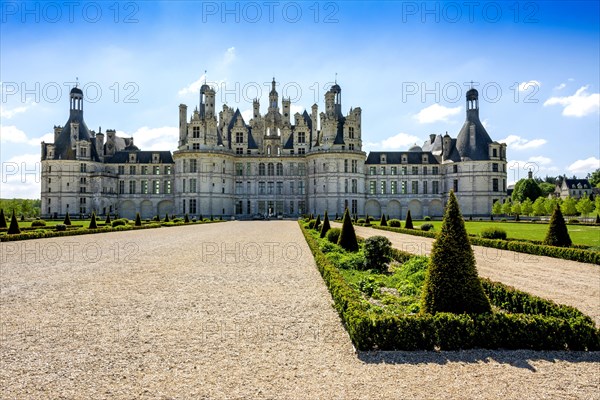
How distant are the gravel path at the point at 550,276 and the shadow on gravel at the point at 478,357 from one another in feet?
5.87

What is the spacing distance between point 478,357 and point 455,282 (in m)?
1.21

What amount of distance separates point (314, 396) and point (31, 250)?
1804 centimetres

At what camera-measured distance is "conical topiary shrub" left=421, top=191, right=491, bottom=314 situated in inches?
273

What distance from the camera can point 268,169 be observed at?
212ft

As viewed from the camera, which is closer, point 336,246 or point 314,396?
point 314,396

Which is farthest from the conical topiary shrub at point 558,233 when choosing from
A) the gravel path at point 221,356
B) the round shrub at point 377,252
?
the gravel path at point 221,356

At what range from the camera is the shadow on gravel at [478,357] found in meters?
5.95

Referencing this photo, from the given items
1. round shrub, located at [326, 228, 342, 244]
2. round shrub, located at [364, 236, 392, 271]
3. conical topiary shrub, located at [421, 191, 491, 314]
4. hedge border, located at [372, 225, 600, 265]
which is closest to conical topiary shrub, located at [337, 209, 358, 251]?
round shrub, located at [326, 228, 342, 244]

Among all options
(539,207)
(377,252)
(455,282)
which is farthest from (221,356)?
(539,207)

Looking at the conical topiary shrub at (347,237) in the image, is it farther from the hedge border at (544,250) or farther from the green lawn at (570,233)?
the green lawn at (570,233)

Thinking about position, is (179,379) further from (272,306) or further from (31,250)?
(31,250)

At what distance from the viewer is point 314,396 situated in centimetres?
483

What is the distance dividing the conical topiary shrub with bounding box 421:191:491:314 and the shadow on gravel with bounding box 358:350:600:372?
78 cm

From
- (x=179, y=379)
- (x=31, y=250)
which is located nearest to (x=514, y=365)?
(x=179, y=379)
